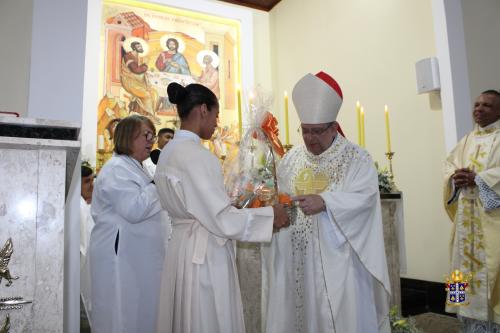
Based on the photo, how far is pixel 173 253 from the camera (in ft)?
7.39

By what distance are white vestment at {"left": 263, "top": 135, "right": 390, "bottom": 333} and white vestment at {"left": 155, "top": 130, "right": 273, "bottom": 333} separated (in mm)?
542

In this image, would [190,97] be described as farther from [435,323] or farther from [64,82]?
[435,323]

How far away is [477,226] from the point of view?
367 centimetres

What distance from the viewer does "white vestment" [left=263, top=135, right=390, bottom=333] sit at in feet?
8.05

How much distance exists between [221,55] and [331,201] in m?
5.48

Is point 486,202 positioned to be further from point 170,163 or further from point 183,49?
point 183,49

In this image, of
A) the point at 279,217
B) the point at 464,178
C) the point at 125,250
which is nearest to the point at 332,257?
the point at 279,217

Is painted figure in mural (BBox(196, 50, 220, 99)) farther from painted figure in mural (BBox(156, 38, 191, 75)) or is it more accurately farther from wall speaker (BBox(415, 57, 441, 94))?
Answer: wall speaker (BBox(415, 57, 441, 94))

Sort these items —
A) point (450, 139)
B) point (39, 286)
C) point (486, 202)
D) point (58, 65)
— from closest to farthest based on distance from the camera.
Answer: point (39, 286) → point (58, 65) → point (486, 202) → point (450, 139)

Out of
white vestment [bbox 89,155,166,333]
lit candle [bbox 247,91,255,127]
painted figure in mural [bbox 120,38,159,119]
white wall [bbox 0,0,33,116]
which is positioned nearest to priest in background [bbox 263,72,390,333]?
lit candle [bbox 247,91,255,127]

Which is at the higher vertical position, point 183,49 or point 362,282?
point 183,49

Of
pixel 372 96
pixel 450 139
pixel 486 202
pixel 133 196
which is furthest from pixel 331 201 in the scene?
pixel 372 96

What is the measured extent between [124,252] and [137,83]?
4360 mm

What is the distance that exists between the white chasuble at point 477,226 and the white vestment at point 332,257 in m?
1.38
